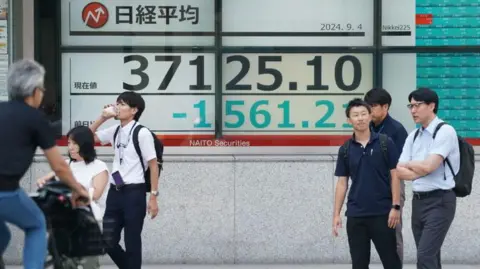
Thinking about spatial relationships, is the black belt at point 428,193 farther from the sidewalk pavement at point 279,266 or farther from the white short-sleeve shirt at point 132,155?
the sidewalk pavement at point 279,266

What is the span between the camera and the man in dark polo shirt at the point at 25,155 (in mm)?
7086

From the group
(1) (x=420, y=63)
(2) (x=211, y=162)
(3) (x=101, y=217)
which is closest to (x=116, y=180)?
(3) (x=101, y=217)

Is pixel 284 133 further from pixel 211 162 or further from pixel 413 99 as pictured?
pixel 413 99

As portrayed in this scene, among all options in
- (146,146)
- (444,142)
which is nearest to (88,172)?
(146,146)

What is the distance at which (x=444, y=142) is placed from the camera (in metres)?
8.23

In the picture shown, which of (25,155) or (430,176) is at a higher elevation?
(25,155)

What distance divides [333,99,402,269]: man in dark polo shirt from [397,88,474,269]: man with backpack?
0.51 feet

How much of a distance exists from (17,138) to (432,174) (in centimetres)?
310

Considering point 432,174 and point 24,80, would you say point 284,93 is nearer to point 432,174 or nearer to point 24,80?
point 432,174

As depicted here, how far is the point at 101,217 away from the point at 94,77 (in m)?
2.84

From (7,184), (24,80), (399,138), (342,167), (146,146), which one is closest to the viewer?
(7,184)

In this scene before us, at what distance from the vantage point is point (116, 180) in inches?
355

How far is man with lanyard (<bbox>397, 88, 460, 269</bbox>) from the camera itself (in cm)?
822

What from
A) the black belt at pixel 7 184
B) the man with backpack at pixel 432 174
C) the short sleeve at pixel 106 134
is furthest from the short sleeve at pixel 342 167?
the black belt at pixel 7 184
